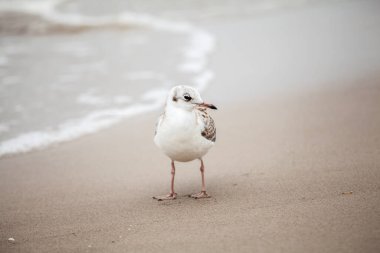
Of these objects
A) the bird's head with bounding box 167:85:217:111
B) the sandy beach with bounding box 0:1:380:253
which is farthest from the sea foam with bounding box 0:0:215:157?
the bird's head with bounding box 167:85:217:111

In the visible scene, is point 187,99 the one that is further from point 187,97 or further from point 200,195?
point 200,195

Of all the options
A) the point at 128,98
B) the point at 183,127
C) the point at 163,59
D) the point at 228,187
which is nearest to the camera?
the point at 183,127

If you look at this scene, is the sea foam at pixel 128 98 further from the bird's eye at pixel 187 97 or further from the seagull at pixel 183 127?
the bird's eye at pixel 187 97

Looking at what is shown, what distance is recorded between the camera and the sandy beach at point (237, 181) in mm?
3854

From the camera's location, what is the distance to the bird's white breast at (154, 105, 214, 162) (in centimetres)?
465

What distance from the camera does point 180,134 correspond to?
4.64 metres

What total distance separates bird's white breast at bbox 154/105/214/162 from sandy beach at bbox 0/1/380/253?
0.52 m

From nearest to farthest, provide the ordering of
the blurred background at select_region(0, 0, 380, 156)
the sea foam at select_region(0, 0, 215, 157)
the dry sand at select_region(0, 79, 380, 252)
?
the dry sand at select_region(0, 79, 380, 252) → the sea foam at select_region(0, 0, 215, 157) → the blurred background at select_region(0, 0, 380, 156)

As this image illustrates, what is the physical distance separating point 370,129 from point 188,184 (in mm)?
2438

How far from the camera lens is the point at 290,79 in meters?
8.69

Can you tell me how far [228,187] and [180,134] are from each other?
2.83 feet

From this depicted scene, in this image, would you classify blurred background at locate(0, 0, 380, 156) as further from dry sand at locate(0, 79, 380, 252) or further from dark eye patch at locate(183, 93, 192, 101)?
dark eye patch at locate(183, 93, 192, 101)

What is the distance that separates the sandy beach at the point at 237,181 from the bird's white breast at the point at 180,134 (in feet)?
1.69

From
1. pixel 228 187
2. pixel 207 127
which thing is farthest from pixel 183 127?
pixel 228 187
